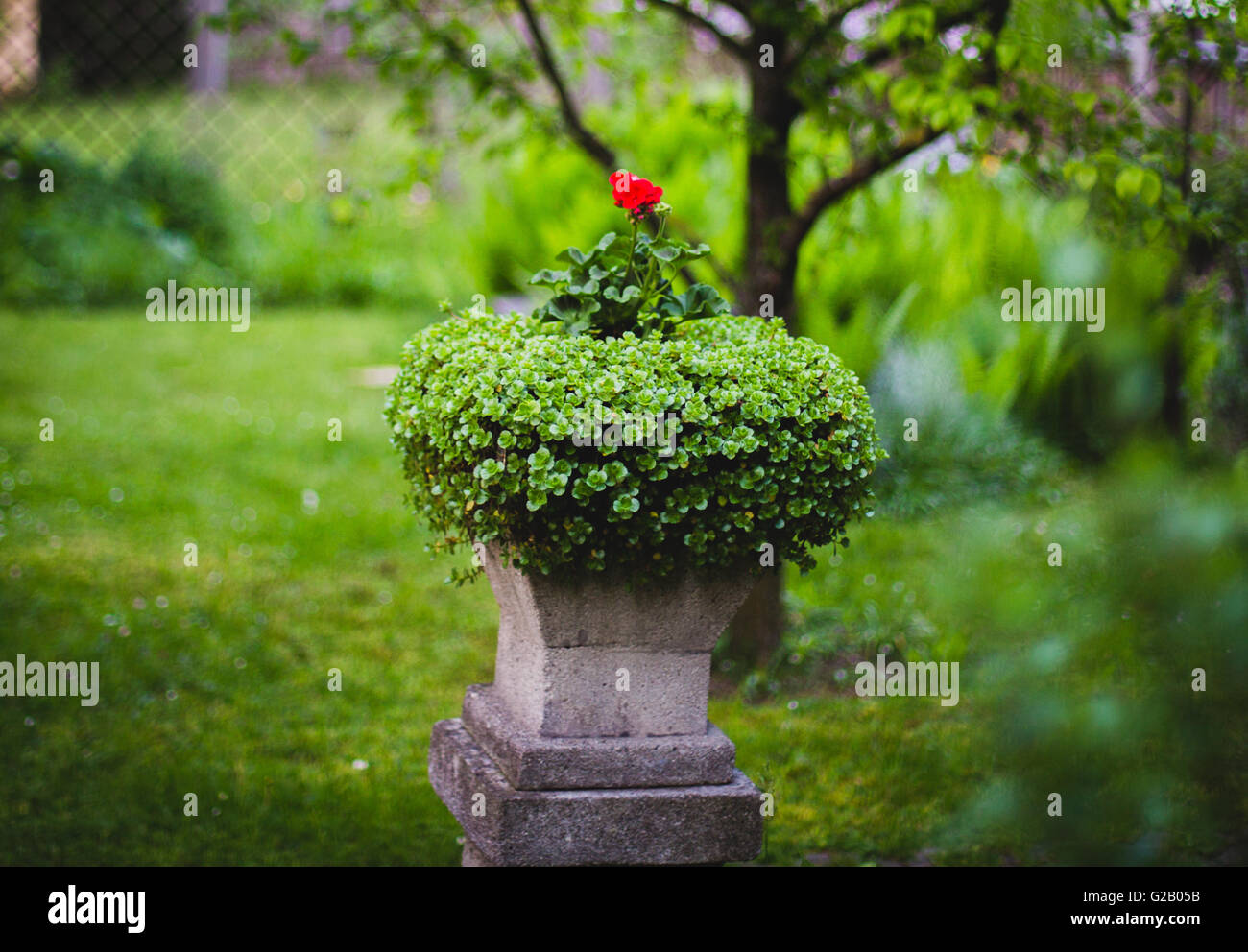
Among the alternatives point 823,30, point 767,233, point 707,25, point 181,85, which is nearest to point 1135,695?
point 767,233

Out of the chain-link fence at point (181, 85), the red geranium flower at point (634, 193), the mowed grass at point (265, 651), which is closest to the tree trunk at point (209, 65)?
the chain-link fence at point (181, 85)

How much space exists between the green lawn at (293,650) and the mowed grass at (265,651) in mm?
14

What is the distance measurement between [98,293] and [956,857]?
9.17 m

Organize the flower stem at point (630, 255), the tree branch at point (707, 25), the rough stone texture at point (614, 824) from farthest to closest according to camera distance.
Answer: the tree branch at point (707, 25)
the flower stem at point (630, 255)
the rough stone texture at point (614, 824)

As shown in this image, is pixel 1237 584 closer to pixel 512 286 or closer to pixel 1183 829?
pixel 1183 829

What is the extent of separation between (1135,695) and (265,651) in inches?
139

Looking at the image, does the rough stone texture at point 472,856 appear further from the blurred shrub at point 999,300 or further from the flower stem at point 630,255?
the blurred shrub at point 999,300

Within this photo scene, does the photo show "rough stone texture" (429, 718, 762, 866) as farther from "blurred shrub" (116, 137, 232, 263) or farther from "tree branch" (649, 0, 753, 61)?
"blurred shrub" (116, 137, 232, 263)

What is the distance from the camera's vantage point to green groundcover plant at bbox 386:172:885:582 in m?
2.79

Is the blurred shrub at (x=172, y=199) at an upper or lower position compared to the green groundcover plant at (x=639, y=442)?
upper

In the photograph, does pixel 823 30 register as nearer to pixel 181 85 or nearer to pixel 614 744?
pixel 614 744

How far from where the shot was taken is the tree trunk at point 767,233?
5.04 meters

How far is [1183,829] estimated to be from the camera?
4035mm
